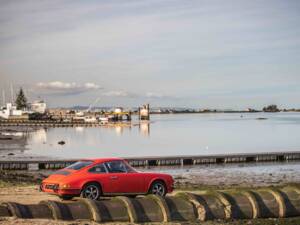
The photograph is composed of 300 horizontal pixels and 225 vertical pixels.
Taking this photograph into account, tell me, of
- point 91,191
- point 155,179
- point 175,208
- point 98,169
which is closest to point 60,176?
point 91,191

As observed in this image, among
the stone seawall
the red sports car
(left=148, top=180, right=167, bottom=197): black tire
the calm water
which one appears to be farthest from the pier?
the stone seawall

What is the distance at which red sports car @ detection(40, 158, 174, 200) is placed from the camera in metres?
17.7

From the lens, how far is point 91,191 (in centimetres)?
1811

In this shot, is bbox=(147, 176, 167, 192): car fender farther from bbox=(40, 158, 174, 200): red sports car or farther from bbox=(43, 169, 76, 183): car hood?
bbox=(43, 169, 76, 183): car hood

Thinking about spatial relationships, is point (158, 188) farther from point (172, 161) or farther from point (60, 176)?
point (172, 161)

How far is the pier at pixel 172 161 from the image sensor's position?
48219 mm

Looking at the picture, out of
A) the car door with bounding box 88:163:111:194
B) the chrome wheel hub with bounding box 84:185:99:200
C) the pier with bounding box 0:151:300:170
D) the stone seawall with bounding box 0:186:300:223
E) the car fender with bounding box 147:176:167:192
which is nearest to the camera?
the stone seawall with bounding box 0:186:300:223

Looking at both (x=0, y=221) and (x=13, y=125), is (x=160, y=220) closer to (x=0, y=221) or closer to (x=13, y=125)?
(x=0, y=221)

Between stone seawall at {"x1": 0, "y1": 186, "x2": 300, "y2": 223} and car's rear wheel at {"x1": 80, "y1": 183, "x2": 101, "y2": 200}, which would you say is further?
car's rear wheel at {"x1": 80, "y1": 183, "x2": 101, "y2": 200}

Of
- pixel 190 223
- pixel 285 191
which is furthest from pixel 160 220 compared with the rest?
pixel 285 191

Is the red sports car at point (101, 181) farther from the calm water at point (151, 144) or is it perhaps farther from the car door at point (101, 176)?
the calm water at point (151, 144)

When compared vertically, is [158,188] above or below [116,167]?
below

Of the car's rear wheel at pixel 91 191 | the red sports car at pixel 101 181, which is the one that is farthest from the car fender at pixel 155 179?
the car's rear wheel at pixel 91 191

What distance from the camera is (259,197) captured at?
1697cm
